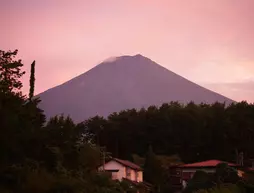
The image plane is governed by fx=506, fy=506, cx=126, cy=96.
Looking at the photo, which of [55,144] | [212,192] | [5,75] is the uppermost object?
[5,75]

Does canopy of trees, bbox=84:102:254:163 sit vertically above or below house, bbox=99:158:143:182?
above

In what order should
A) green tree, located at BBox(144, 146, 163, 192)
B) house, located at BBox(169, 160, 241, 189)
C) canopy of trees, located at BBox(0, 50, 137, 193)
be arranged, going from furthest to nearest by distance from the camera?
1. green tree, located at BBox(144, 146, 163, 192)
2. house, located at BBox(169, 160, 241, 189)
3. canopy of trees, located at BBox(0, 50, 137, 193)

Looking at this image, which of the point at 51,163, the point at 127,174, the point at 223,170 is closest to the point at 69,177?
the point at 51,163

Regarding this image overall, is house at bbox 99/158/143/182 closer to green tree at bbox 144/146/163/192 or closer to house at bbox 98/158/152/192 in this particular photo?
house at bbox 98/158/152/192

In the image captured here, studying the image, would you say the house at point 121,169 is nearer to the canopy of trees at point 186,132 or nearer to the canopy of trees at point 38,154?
the canopy of trees at point 38,154

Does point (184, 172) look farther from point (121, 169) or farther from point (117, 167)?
point (117, 167)

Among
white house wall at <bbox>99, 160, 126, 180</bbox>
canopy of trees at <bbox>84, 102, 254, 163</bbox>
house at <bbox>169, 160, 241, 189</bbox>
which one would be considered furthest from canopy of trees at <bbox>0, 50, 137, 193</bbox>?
canopy of trees at <bbox>84, 102, 254, 163</bbox>

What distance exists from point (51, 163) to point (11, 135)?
2.65 m

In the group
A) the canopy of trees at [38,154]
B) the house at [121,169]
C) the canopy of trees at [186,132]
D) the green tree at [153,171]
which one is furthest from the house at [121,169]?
the canopy of trees at [186,132]

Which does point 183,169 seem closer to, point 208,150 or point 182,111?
point 208,150

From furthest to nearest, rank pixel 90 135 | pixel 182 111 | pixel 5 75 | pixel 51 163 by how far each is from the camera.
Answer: pixel 90 135
pixel 182 111
pixel 5 75
pixel 51 163

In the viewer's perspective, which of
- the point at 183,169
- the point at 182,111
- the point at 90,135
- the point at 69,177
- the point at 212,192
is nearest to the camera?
the point at 212,192

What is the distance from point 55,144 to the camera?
1039 inches

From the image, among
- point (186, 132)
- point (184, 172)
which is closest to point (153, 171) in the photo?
point (184, 172)
